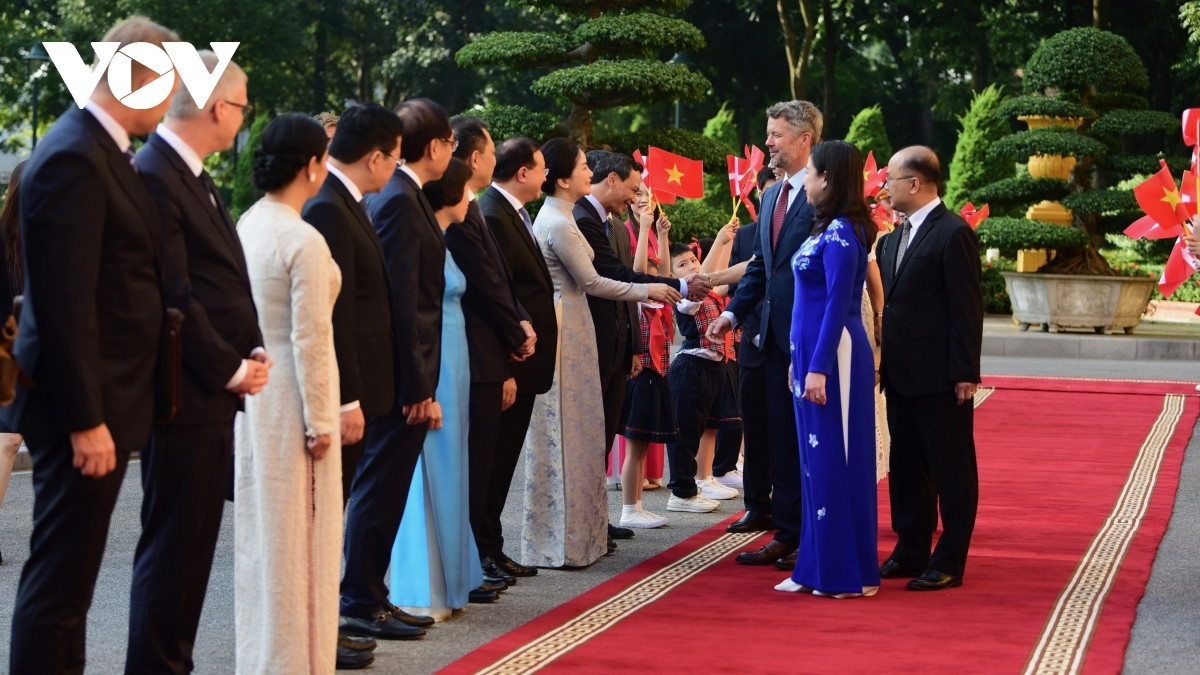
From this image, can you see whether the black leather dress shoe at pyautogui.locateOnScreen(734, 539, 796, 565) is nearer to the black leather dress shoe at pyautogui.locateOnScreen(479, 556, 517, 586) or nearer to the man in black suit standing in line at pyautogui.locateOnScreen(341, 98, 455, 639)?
the black leather dress shoe at pyautogui.locateOnScreen(479, 556, 517, 586)

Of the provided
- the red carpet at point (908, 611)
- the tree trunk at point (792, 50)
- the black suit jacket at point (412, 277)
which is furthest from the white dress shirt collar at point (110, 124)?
the tree trunk at point (792, 50)

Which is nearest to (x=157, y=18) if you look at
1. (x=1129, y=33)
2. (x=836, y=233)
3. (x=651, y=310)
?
(x=1129, y=33)

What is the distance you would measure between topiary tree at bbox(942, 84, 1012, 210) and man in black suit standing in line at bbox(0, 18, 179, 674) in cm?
2834

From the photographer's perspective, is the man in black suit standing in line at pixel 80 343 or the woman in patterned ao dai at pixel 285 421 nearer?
the man in black suit standing in line at pixel 80 343

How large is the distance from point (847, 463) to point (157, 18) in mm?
34772

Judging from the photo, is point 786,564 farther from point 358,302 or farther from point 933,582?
point 358,302

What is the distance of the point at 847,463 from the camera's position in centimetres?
627

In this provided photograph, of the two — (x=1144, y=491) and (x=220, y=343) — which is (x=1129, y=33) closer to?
(x=1144, y=491)

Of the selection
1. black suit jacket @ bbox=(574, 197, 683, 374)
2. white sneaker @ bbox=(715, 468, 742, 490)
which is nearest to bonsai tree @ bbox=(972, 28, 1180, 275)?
white sneaker @ bbox=(715, 468, 742, 490)

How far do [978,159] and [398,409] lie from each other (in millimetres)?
27951

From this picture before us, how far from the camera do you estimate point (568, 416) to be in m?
6.88

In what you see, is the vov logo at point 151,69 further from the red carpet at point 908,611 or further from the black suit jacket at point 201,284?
the red carpet at point 908,611

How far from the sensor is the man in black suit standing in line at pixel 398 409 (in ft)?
17.3

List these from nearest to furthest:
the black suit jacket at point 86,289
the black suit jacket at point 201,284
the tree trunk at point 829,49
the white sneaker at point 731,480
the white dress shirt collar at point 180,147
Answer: the black suit jacket at point 86,289, the black suit jacket at point 201,284, the white dress shirt collar at point 180,147, the white sneaker at point 731,480, the tree trunk at point 829,49
